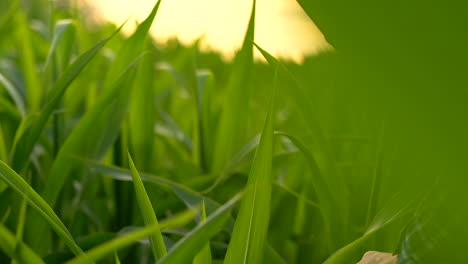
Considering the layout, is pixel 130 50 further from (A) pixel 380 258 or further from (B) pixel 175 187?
(A) pixel 380 258

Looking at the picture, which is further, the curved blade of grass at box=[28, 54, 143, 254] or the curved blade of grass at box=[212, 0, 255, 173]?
the curved blade of grass at box=[212, 0, 255, 173]

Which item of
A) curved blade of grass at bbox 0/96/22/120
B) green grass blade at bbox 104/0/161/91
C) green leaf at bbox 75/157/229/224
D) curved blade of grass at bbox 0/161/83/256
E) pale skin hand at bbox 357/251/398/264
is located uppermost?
green grass blade at bbox 104/0/161/91

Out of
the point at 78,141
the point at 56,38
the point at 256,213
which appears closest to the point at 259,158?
the point at 256,213

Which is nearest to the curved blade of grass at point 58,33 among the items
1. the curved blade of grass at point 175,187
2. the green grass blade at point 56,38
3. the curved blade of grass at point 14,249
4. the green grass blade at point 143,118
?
the green grass blade at point 56,38

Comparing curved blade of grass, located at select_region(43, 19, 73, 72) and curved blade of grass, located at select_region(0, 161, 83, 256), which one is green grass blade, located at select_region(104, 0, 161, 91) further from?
curved blade of grass, located at select_region(0, 161, 83, 256)

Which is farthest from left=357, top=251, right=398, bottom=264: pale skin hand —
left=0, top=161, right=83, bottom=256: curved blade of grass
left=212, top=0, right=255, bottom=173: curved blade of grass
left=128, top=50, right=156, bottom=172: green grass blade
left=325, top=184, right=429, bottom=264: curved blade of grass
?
left=128, top=50, right=156, bottom=172: green grass blade

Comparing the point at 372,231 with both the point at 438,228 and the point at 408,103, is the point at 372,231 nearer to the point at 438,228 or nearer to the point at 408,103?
the point at 438,228

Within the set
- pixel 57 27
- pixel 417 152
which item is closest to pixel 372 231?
pixel 417 152
